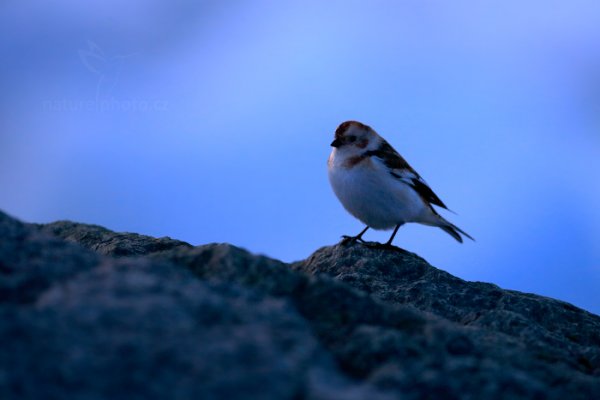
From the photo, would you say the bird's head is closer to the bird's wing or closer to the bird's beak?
the bird's beak

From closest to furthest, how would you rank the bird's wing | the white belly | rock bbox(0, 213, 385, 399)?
1. rock bbox(0, 213, 385, 399)
2. the white belly
3. the bird's wing

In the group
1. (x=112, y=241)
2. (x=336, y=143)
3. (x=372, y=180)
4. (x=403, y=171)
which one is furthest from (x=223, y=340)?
(x=403, y=171)

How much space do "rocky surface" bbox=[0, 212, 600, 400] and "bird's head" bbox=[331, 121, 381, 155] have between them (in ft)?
13.0

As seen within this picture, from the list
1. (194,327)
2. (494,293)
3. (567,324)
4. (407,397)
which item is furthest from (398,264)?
(194,327)

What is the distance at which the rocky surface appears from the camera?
7.57 ft

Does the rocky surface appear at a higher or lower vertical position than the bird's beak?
lower

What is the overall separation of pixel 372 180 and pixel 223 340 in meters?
5.43

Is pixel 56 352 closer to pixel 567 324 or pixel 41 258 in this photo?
pixel 41 258

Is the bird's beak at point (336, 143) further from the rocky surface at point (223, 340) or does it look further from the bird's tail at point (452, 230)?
the rocky surface at point (223, 340)

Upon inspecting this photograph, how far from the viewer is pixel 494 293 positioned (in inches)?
226

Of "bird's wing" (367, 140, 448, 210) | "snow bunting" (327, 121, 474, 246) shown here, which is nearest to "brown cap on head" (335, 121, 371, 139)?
"snow bunting" (327, 121, 474, 246)

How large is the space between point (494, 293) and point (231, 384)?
3921mm

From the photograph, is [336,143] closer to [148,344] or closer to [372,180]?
[372,180]

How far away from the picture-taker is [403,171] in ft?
26.6
